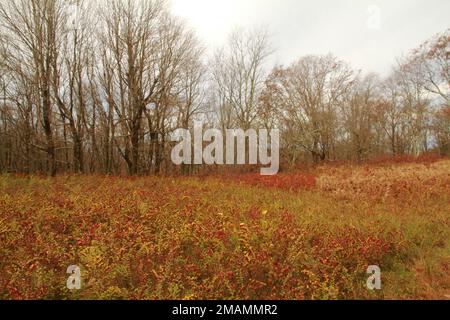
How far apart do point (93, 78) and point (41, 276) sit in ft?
63.6

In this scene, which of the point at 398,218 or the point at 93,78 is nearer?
the point at 398,218

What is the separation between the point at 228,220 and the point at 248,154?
20078mm

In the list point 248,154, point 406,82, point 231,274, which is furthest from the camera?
point 406,82

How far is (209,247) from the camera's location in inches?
207

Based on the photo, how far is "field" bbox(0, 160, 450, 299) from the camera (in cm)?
405

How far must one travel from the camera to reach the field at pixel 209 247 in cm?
405

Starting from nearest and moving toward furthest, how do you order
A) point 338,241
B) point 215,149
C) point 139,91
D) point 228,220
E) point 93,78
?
point 338,241 < point 228,220 < point 139,91 < point 93,78 < point 215,149

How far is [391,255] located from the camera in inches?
212

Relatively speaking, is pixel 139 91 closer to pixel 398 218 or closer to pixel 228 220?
pixel 228 220
